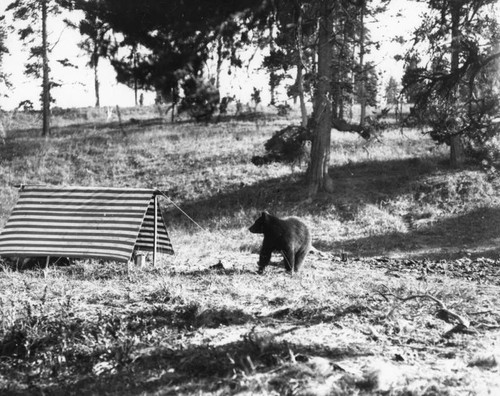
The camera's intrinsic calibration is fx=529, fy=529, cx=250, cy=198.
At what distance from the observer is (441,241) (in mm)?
18734

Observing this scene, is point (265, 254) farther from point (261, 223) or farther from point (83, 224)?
point (83, 224)

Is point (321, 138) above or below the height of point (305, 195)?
above

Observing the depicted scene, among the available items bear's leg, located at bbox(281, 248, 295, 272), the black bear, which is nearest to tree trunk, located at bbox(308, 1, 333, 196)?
the black bear

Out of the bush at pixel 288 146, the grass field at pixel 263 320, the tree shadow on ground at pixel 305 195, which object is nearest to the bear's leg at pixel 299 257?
the grass field at pixel 263 320

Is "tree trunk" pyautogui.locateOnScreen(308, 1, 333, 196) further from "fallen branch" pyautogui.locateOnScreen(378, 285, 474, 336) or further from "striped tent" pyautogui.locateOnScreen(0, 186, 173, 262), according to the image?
"fallen branch" pyautogui.locateOnScreen(378, 285, 474, 336)

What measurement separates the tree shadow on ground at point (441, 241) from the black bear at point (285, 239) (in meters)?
5.63

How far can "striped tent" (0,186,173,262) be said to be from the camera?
1120cm

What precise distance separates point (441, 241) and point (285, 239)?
9.93 m

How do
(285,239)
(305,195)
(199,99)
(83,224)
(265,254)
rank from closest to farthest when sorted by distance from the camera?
(199,99) → (265,254) → (285,239) → (83,224) → (305,195)

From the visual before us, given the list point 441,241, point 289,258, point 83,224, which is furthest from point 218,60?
point 441,241

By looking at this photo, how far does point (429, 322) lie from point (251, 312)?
2.17 meters

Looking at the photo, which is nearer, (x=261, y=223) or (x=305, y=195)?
(x=261, y=223)

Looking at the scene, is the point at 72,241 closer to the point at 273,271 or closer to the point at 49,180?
the point at 273,271

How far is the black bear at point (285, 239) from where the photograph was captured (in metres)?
10.8
